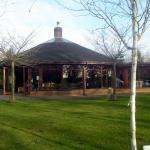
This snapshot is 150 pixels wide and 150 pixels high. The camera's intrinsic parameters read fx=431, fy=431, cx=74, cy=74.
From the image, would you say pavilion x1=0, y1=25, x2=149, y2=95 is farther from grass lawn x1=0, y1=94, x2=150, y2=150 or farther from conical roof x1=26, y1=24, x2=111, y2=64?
grass lawn x1=0, y1=94, x2=150, y2=150

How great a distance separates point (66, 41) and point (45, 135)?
35.3 meters

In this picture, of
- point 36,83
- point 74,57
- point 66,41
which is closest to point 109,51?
point 74,57

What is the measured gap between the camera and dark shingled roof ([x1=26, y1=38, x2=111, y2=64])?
38.4 m

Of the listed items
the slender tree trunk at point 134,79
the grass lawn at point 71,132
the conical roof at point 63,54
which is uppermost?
the conical roof at point 63,54

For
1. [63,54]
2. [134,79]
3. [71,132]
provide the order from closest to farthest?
[134,79], [71,132], [63,54]

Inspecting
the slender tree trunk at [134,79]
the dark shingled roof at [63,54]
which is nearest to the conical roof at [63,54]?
the dark shingled roof at [63,54]

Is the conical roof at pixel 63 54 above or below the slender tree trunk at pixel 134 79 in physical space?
above

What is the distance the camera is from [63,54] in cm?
4056

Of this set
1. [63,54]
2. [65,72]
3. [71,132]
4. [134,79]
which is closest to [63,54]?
[63,54]

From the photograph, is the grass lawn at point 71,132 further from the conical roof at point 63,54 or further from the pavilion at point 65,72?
the conical roof at point 63,54

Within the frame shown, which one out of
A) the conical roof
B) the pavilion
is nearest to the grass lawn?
the pavilion

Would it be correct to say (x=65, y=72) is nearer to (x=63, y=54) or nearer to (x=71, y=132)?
(x=63, y=54)

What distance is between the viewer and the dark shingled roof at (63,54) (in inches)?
1513

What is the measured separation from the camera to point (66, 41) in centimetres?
4681
